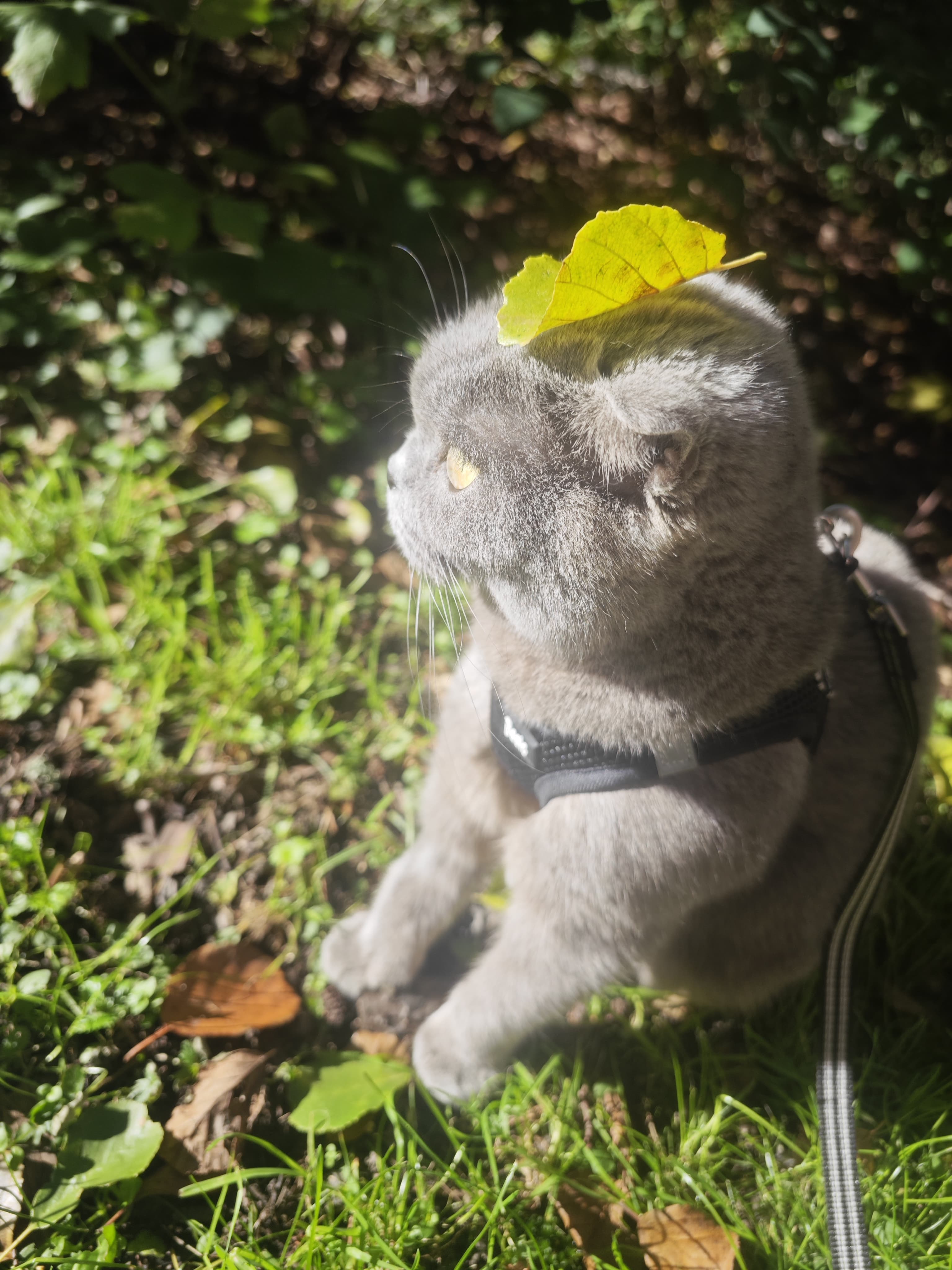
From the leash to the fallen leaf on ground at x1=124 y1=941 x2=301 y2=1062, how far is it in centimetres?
90

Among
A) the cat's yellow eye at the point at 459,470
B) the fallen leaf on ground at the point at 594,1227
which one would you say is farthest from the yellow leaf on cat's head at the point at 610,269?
the fallen leaf on ground at the point at 594,1227

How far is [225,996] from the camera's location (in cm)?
145

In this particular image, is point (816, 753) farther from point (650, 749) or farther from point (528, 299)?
point (528, 299)

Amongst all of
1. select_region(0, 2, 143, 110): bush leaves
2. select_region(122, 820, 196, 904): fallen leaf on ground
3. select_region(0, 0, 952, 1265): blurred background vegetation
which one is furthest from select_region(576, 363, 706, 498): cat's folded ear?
select_region(0, 2, 143, 110): bush leaves

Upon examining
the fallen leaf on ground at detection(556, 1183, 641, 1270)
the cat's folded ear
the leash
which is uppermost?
the cat's folded ear

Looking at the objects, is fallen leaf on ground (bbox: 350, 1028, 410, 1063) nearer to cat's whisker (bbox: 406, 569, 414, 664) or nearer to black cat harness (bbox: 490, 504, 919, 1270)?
black cat harness (bbox: 490, 504, 919, 1270)

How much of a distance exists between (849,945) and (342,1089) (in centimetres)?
87

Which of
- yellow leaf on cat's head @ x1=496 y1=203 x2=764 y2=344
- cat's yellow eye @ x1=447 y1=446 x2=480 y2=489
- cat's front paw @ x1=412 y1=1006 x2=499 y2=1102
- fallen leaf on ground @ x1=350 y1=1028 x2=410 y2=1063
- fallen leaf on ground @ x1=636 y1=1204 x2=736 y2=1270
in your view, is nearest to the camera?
yellow leaf on cat's head @ x1=496 y1=203 x2=764 y2=344

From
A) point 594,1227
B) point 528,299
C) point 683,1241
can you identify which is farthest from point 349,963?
point 528,299

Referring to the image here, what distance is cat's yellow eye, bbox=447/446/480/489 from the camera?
995 mm

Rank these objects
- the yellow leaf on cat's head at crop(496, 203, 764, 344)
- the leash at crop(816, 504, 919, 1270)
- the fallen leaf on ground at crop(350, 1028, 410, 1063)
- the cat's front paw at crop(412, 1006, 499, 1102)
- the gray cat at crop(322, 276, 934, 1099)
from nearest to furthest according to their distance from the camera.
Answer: the yellow leaf on cat's head at crop(496, 203, 764, 344) → the gray cat at crop(322, 276, 934, 1099) → the leash at crop(816, 504, 919, 1270) → the cat's front paw at crop(412, 1006, 499, 1102) → the fallen leaf on ground at crop(350, 1028, 410, 1063)

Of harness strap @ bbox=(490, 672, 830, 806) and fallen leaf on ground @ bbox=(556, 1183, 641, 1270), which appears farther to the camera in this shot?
fallen leaf on ground @ bbox=(556, 1183, 641, 1270)

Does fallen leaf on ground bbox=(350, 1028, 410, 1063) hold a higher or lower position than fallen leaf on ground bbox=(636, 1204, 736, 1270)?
higher

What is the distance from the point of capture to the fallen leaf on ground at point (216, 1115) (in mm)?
1288
